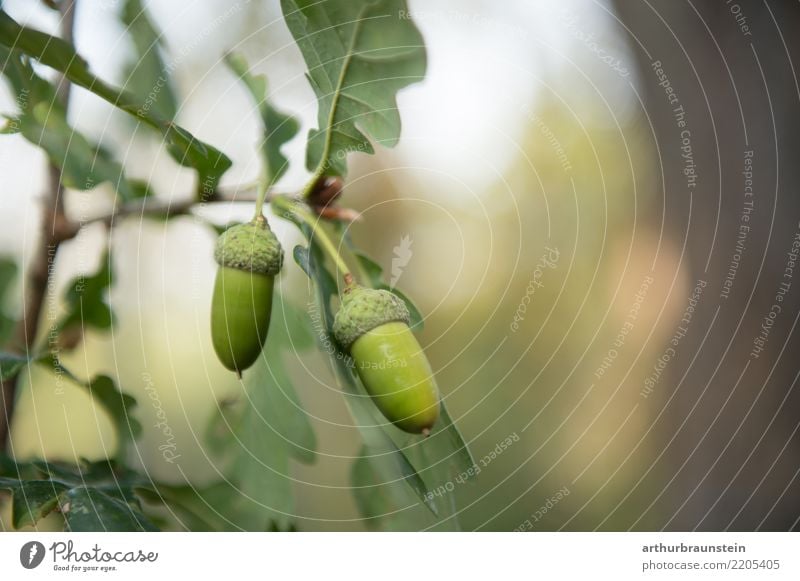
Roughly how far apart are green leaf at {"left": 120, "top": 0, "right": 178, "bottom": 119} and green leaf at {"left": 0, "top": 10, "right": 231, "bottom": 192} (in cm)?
8

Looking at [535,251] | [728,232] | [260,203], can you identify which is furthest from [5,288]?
[728,232]

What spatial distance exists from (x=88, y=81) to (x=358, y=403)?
0.28 meters

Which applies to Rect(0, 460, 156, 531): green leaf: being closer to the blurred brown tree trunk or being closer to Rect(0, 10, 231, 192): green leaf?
Rect(0, 10, 231, 192): green leaf

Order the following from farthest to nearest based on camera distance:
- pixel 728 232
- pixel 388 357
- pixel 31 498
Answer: pixel 728 232 < pixel 31 498 < pixel 388 357

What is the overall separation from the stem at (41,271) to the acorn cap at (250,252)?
Result: 21 centimetres

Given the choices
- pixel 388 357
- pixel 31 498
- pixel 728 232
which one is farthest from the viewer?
pixel 728 232

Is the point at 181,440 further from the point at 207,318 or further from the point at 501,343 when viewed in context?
the point at 501,343

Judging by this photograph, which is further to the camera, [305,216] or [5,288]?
[5,288]

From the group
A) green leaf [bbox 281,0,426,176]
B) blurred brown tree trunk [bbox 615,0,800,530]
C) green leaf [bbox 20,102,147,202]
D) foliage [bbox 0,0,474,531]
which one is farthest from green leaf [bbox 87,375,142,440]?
blurred brown tree trunk [bbox 615,0,800,530]

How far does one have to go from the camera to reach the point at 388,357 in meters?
0.39

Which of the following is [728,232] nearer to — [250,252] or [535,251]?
[535,251]

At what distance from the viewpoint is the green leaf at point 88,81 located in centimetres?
46

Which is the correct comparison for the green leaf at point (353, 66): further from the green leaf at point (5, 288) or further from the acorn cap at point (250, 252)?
the green leaf at point (5, 288)

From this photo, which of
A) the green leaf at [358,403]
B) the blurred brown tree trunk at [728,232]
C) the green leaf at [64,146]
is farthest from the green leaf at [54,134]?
the blurred brown tree trunk at [728,232]
